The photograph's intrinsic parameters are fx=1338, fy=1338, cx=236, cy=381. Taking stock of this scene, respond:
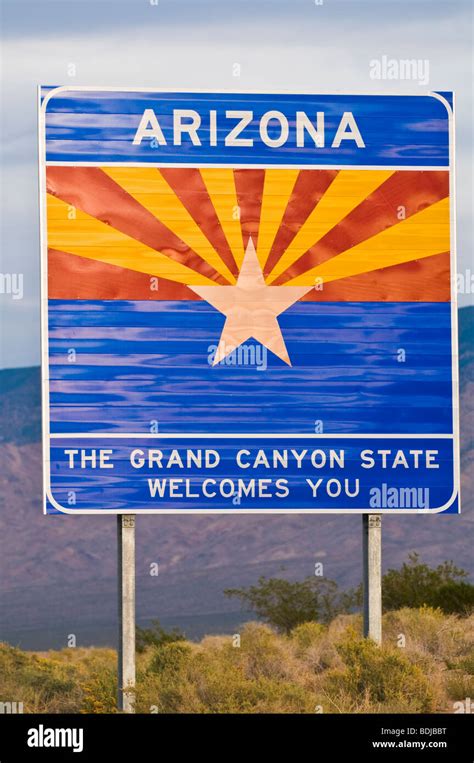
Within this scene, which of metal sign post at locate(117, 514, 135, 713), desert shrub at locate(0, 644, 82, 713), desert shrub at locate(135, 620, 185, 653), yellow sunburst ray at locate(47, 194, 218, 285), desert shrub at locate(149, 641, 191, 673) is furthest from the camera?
desert shrub at locate(135, 620, 185, 653)

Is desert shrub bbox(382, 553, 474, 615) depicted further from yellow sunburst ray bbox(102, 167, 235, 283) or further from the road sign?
yellow sunburst ray bbox(102, 167, 235, 283)

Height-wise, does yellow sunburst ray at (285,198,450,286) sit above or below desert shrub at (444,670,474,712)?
above

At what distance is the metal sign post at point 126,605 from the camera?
→ 1520 centimetres

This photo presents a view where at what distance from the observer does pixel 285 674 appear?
16.9 metres

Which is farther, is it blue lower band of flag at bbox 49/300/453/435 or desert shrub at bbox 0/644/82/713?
desert shrub at bbox 0/644/82/713

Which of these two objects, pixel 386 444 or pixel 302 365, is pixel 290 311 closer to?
pixel 302 365

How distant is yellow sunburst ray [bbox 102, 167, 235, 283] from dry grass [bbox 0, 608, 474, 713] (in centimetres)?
494

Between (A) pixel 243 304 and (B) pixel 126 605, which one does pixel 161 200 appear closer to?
(A) pixel 243 304

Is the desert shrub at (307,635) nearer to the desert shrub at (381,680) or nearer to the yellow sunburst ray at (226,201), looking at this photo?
the desert shrub at (381,680)

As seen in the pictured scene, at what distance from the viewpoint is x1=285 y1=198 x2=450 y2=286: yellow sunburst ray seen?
50.5 feet

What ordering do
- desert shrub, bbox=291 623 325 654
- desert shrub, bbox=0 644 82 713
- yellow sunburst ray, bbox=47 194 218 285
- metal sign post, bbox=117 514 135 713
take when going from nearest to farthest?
1. yellow sunburst ray, bbox=47 194 218 285
2. metal sign post, bbox=117 514 135 713
3. desert shrub, bbox=0 644 82 713
4. desert shrub, bbox=291 623 325 654

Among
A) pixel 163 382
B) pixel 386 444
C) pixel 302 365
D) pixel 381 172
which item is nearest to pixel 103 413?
pixel 163 382

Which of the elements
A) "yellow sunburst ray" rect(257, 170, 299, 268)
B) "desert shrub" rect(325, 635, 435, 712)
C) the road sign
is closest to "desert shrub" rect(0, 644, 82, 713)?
the road sign

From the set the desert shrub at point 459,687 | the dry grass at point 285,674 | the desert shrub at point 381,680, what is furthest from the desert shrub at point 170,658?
the desert shrub at point 459,687
